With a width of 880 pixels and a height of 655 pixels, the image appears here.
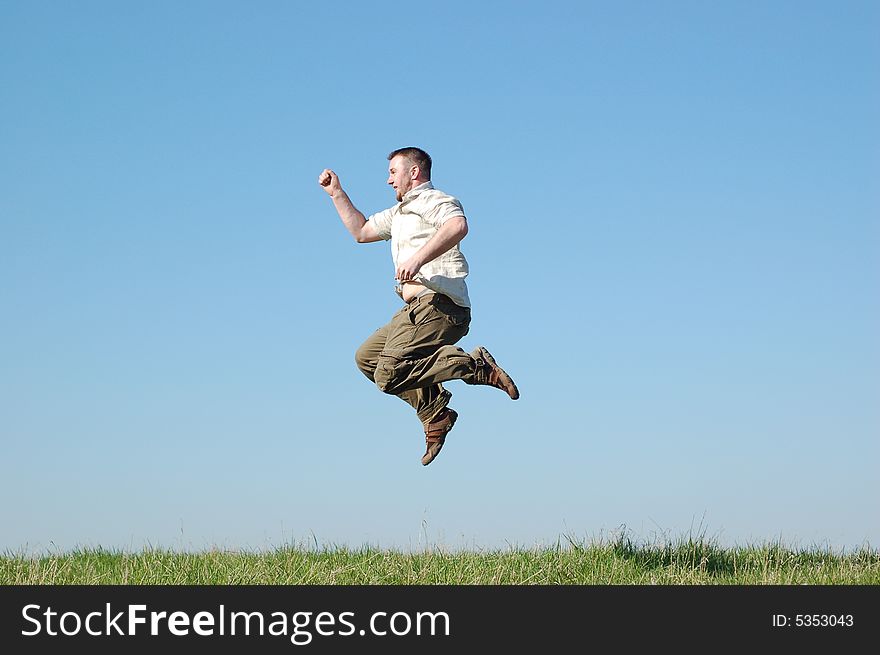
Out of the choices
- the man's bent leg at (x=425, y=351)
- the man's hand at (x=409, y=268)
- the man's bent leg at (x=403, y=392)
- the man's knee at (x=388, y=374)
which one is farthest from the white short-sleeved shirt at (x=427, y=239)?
the man's knee at (x=388, y=374)

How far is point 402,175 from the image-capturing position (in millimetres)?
8781

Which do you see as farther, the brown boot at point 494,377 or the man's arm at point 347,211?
the man's arm at point 347,211

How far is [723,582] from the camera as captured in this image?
9.28m

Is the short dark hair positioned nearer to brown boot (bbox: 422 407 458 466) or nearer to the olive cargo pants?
the olive cargo pants

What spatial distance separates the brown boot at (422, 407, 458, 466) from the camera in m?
8.92

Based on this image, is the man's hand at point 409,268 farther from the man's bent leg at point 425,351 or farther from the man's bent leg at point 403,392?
the man's bent leg at point 403,392

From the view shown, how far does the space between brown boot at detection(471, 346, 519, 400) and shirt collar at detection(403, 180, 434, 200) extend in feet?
4.86

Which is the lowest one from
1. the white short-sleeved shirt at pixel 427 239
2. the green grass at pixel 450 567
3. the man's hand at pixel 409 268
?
the green grass at pixel 450 567

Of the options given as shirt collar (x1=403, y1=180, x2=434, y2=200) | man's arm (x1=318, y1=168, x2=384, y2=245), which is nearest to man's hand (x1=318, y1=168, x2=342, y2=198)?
man's arm (x1=318, y1=168, x2=384, y2=245)

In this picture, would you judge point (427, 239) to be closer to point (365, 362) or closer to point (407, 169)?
A: point (407, 169)

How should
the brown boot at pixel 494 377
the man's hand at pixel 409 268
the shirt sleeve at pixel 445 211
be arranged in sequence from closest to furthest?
the man's hand at pixel 409 268 → the shirt sleeve at pixel 445 211 → the brown boot at pixel 494 377

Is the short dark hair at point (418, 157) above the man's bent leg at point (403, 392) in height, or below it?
above

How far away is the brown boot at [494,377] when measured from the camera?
8641mm

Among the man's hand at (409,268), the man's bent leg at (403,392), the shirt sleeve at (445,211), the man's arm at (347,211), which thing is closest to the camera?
the man's hand at (409,268)
